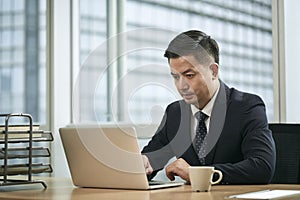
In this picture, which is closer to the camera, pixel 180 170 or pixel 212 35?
pixel 180 170

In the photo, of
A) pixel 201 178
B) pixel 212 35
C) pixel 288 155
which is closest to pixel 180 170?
pixel 201 178

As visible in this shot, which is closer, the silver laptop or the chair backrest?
the silver laptop

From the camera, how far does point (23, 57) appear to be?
4.34 metres

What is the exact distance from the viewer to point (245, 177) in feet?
7.05

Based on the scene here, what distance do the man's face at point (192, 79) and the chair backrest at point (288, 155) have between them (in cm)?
36

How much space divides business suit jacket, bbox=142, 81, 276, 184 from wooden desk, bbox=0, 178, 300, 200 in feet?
0.49

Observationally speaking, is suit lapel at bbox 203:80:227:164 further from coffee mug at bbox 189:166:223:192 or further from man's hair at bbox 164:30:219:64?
coffee mug at bbox 189:166:223:192

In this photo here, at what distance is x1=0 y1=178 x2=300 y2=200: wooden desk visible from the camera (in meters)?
1.70

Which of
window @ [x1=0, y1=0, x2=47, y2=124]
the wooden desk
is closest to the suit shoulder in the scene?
the wooden desk

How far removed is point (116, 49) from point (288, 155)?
186 centimetres

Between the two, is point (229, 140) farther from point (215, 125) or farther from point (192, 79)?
point (192, 79)

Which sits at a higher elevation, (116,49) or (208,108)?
(116,49)

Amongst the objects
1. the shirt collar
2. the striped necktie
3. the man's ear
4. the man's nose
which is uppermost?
the man's ear

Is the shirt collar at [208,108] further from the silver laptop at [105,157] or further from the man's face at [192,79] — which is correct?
the silver laptop at [105,157]
